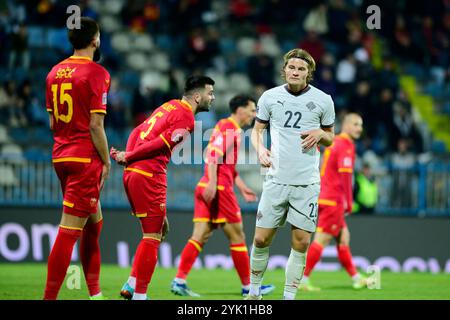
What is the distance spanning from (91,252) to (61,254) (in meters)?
0.61

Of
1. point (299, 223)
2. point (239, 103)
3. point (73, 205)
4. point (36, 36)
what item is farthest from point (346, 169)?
point (36, 36)

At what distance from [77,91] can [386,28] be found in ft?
49.7

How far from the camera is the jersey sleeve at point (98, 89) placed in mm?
7812

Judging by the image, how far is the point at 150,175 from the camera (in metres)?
8.80

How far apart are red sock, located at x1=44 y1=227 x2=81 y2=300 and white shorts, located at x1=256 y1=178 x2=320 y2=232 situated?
6.27 ft

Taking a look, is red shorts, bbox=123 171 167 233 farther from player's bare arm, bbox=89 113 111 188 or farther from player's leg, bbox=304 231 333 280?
player's leg, bbox=304 231 333 280

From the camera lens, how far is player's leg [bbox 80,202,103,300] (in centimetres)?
830

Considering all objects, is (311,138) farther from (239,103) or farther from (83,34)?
(239,103)

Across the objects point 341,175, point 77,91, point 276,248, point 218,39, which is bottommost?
point 276,248

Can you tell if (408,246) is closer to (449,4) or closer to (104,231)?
(104,231)

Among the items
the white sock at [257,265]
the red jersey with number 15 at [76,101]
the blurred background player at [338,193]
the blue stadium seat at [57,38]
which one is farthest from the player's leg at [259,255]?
the blue stadium seat at [57,38]

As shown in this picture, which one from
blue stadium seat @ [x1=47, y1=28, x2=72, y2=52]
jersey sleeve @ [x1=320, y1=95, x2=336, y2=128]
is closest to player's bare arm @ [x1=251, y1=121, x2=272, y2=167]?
jersey sleeve @ [x1=320, y1=95, x2=336, y2=128]

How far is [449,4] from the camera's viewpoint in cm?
2267
